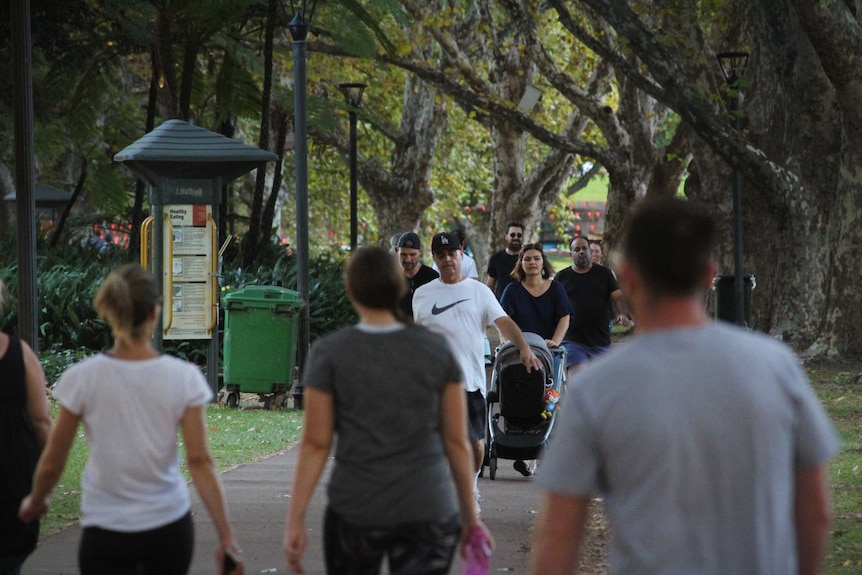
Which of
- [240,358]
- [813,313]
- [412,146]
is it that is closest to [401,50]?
[412,146]

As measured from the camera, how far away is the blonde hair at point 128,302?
4.31m

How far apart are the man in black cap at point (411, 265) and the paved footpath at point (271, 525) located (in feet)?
4.51

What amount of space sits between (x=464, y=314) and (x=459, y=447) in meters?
3.46

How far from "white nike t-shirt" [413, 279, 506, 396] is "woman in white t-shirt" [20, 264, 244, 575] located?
361cm

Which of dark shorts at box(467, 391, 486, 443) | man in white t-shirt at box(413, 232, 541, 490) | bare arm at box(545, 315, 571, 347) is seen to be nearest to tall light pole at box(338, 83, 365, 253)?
bare arm at box(545, 315, 571, 347)

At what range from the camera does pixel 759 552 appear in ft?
9.42

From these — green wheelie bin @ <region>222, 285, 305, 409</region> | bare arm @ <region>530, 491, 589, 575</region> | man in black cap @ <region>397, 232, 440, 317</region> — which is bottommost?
green wheelie bin @ <region>222, 285, 305, 409</region>

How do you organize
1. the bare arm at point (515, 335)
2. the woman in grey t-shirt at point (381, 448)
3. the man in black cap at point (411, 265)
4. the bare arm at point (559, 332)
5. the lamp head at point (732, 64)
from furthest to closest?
the lamp head at point (732, 64) < the bare arm at point (559, 332) < the man in black cap at point (411, 265) < the bare arm at point (515, 335) < the woman in grey t-shirt at point (381, 448)

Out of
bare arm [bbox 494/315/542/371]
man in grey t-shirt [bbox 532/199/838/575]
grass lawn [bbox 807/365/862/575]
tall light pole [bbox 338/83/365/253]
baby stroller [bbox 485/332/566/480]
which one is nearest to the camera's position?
man in grey t-shirt [bbox 532/199/838/575]

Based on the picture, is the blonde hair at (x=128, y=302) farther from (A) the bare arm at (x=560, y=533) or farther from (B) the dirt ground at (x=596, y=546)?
(B) the dirt ground at (x=596, y=546)

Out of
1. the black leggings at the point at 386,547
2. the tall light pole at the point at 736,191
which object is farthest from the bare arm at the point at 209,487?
the tall light pole at the point at 736,191

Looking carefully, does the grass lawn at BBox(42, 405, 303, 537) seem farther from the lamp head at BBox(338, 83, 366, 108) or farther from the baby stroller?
the lamp head at BBox(338, 83, 366, 108)

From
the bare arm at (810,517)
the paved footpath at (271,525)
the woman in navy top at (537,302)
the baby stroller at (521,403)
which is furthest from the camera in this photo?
the woman in navy top at (537,302)

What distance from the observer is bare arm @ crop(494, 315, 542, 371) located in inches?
327
